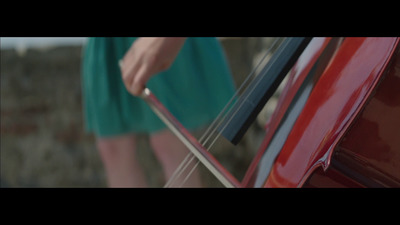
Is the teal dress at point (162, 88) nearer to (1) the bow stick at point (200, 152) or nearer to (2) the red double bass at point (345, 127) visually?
(1) the bow stick at point (200, 152)

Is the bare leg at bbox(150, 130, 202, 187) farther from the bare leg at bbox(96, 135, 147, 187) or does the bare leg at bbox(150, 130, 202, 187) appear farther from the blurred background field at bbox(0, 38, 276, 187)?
the blurred background field at bbox(0, 38, 276, 187)

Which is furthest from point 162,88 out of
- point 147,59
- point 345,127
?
point 345,127

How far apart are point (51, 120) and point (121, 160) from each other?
0.92 m

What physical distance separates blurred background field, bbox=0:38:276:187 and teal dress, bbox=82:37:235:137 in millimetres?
760

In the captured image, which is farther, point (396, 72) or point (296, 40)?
point (296, 40)

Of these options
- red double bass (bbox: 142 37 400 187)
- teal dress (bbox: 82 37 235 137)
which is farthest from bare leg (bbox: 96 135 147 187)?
red double bass (bbox: 142 37 400 187)

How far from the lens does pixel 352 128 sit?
405 millimetres

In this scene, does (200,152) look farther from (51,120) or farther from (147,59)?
(51,120)

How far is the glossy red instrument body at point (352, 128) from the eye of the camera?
40 cm

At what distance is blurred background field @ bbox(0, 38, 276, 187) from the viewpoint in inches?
75.5

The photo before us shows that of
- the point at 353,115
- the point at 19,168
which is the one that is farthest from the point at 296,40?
the point at 19,168
